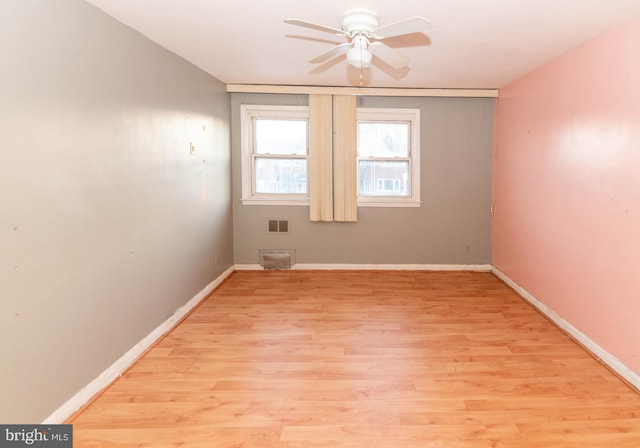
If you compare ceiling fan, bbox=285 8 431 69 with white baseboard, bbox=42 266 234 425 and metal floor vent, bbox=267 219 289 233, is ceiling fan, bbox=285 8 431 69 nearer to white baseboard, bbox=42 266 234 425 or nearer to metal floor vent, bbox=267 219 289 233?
white baseboard, bbox=42 266 234 425

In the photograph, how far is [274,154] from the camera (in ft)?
17.4

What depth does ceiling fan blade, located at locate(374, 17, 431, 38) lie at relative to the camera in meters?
2.18

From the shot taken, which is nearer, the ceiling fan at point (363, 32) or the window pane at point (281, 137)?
the ceiling fan at point (363, 32)

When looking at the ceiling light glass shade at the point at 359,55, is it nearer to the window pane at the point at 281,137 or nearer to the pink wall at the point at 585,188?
the pink wall at the point at 585,188

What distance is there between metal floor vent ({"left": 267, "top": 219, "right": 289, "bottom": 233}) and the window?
0.86 feet

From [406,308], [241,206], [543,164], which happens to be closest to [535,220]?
[543,164]

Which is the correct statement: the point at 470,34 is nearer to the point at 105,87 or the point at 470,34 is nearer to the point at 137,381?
the point at 105,87

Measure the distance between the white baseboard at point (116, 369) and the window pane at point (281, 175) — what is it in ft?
6.24

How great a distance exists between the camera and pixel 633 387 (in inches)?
96.7

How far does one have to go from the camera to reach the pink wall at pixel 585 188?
8.51 ft

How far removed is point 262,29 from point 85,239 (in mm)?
1926

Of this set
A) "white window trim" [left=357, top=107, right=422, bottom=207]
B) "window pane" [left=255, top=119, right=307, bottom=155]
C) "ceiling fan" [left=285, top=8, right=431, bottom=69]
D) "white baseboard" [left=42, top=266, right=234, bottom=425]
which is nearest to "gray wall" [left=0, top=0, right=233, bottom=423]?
"white baseboard" [left=42, top=266, right=234, bottom=425]

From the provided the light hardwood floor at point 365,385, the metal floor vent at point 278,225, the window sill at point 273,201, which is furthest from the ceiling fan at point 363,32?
the metal floor vent at point 278,225

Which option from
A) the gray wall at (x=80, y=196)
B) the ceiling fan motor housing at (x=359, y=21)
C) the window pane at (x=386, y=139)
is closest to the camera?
the gray wall at (x=80, y=196)
